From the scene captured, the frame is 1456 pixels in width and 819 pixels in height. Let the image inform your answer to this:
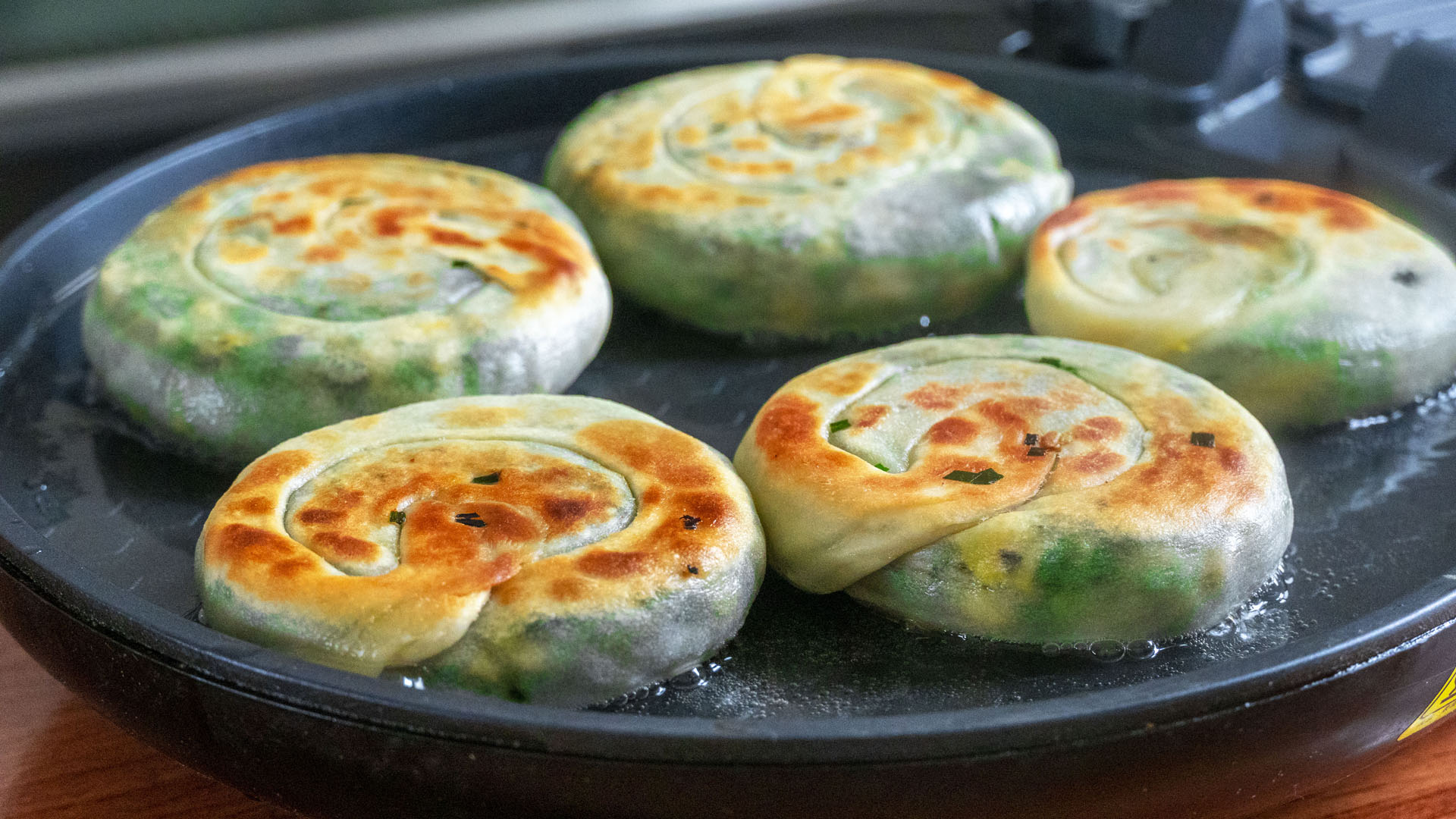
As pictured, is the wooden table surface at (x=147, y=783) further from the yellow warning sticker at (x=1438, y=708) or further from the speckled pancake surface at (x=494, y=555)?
the speckled pancake surface at (x=494, y=555)

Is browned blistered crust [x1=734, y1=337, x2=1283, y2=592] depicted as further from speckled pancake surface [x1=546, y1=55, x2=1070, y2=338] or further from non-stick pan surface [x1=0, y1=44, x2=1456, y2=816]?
speckled pancake surface [x1=546, y1=55, x2=1070, y2=338]

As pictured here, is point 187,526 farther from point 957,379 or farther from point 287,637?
point 957,379

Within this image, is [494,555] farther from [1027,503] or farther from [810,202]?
[810,202]

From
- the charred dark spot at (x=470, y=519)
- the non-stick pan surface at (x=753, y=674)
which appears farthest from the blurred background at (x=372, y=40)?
the charred dark spot at (x=470, y=519)

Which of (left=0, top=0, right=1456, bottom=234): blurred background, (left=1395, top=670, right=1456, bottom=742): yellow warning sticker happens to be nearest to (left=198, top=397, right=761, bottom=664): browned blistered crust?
(left=1395, top=670, right=1456, bottom=742): yellow warning sticker

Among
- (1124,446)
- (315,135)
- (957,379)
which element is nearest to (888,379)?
(957,379)

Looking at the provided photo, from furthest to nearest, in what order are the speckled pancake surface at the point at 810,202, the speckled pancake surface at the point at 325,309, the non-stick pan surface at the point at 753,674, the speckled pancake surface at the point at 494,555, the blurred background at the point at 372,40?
1. the blurred background at the point at 372,40
2. the speckled pancake surface at the point at 810,202
3. the speckled pancake surface at the point at 325,309
4. the speckled pancake surface at the point at 494,555
5. the non-stick pan surface at the point at 753,674
